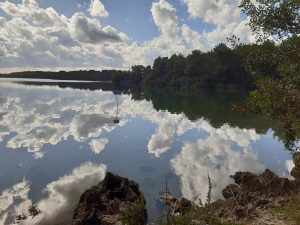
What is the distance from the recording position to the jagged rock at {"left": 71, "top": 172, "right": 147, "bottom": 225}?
1783cm

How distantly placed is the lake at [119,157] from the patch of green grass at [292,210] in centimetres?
593

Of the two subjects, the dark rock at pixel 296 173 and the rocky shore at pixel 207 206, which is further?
the dark rock at pixel 296 173

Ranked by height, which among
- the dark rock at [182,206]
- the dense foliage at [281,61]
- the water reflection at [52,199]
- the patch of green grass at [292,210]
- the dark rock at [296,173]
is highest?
the dense foliage at [281,61]

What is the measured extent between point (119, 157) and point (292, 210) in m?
19.9

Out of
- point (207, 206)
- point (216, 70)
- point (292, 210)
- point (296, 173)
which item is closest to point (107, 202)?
point (207, 206)

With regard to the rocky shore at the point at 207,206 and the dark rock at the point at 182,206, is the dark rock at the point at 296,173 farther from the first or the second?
the dark rock at the point at 182,206

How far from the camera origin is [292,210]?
57.0 ft

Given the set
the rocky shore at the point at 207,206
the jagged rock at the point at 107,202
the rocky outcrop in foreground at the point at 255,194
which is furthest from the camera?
the rocky outcrop in foreground at the point at 255,194

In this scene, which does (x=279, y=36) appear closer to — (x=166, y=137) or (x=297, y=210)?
(x=297, y=210)

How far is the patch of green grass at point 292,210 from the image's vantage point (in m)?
16.2

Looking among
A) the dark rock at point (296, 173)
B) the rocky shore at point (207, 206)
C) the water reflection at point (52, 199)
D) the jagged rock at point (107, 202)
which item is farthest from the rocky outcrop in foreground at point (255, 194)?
the water reflection at point (52, 199)

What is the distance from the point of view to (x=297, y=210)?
681 inches

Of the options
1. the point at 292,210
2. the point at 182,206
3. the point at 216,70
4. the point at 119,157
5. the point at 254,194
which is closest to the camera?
the point at 292,210

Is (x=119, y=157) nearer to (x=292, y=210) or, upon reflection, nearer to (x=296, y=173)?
(x=296, y=173)
